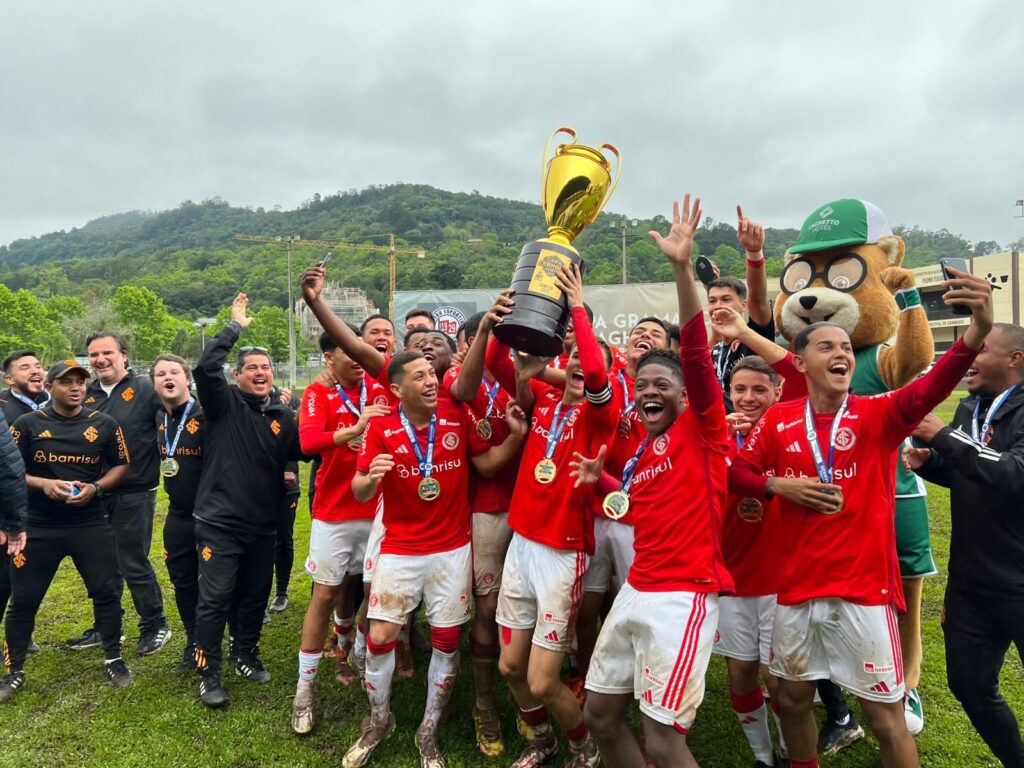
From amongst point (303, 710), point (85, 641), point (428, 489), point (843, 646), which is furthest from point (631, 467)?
point (85, 641)

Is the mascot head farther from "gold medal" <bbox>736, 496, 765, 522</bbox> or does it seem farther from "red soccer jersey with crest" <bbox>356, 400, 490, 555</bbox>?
"red soccer jersey with crest" <bbox>356, 400, 490, 555</bbox>

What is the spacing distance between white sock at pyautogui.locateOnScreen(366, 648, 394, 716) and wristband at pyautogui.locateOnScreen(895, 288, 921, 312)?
150 inches

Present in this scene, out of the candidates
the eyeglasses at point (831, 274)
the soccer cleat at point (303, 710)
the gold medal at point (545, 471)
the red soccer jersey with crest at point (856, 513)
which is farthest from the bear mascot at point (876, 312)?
the soccer cleat at point (303, 710)

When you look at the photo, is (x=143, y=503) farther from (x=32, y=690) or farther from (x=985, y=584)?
(x=985, y=584)

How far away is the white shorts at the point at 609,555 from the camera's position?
3.99 metres

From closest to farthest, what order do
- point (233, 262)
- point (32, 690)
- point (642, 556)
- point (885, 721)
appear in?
point (885, 721)
point (642, 556)
point (32, 690)
point (233, 262)

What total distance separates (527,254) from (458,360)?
1.53 meters

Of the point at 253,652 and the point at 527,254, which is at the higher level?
the point at 527,254

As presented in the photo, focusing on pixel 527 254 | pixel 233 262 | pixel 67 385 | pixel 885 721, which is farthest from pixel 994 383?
pixel 233 262

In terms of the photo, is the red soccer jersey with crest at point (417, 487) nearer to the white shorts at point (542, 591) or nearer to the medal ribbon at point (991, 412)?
the white shorts at point (542, 591)

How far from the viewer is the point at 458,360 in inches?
204

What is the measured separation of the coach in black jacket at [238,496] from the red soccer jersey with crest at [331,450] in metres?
0.45

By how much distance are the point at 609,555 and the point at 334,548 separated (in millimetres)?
2047

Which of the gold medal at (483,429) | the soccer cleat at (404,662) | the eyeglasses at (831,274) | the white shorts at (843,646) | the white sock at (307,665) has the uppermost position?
the eyeglasses at (831,274)
